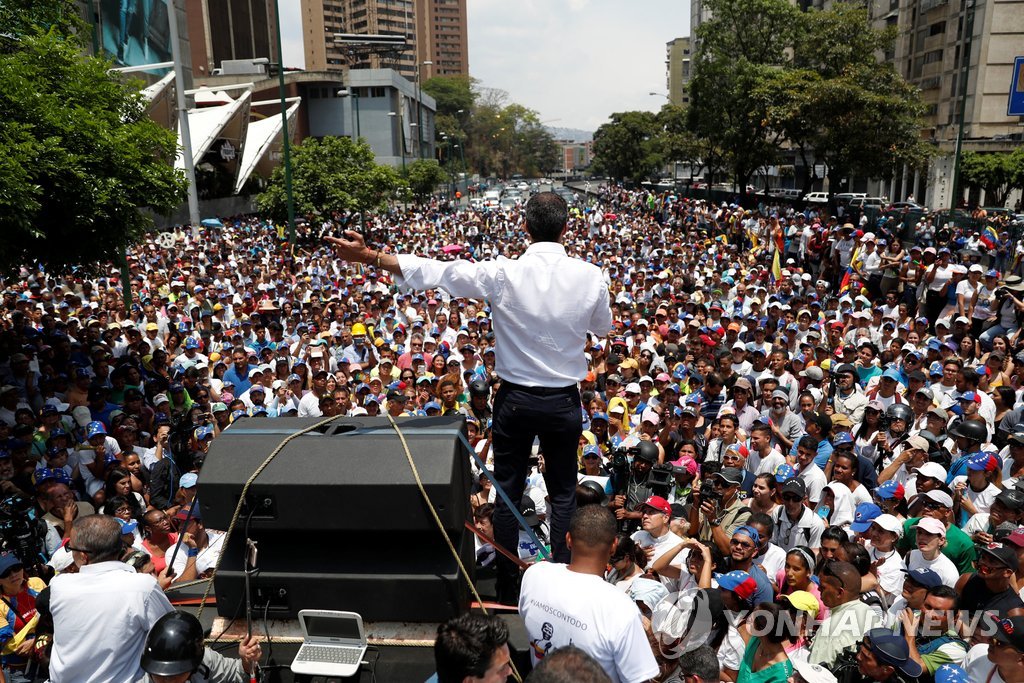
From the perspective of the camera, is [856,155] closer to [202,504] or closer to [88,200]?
[88,200]

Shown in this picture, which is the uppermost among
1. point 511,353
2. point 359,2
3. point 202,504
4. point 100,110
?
point 359,2

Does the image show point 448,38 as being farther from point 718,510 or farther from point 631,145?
point 718,510

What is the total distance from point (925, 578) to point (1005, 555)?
445mm

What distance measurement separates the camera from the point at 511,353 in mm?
3439

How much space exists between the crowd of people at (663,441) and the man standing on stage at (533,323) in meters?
0.05

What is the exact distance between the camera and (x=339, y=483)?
268 cm

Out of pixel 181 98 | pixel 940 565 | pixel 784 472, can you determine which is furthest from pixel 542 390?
pixel 181 98

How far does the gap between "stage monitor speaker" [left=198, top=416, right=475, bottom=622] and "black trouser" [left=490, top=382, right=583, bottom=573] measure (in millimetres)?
471

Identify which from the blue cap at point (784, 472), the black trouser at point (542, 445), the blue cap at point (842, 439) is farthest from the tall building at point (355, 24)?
the black trouser at point (542, 445)

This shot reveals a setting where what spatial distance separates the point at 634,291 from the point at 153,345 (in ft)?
29.7

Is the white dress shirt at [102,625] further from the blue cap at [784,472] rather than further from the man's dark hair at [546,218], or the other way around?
the blue cap at [784,472]

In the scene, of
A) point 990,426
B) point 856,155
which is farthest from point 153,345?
point 856,155

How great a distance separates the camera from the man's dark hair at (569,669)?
90.7 inches

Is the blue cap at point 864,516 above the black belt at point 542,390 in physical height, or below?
below
